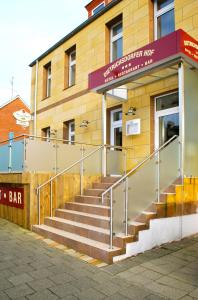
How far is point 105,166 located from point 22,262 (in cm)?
439

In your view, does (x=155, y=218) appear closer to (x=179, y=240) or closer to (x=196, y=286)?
(x=179, y=240)

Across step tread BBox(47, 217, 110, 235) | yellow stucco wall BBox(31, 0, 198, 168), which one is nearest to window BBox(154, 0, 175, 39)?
yellow stucco wall BBox(31, 0, 198, 168)

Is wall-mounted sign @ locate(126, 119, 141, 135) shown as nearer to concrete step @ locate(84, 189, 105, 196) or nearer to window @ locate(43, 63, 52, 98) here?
concrete step @ locate(84, 189, 105, 196)

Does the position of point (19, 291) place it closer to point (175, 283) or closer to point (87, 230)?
point (175, 283)

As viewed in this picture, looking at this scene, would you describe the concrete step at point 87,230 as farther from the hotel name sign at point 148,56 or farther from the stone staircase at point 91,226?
the hotel name sign at point 148,56

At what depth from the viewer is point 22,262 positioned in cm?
479

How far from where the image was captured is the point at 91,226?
599 centimetres

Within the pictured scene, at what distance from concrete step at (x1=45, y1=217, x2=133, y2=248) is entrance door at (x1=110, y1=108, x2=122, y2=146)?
3.89 meters

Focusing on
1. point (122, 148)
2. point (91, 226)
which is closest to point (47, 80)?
point (122, 148)

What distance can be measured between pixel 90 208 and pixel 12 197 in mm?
2641

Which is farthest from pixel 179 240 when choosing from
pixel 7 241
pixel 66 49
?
pixel 66 49

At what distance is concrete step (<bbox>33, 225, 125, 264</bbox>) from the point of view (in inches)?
189

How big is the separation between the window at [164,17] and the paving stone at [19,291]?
7.65 m

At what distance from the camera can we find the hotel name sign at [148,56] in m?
6.17
